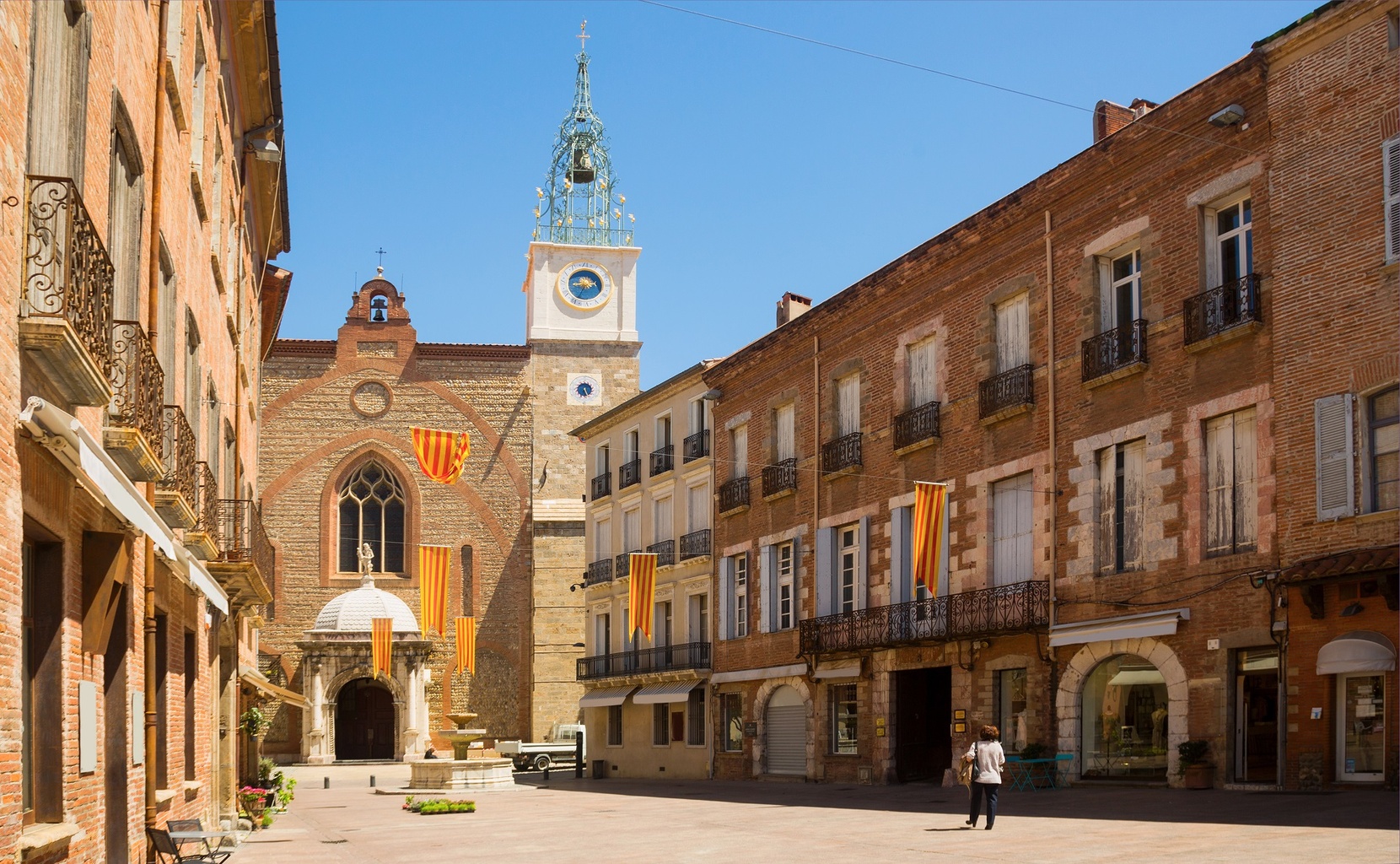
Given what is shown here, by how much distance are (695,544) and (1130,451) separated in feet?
62.2

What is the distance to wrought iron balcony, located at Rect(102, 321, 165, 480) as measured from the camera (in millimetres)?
10586

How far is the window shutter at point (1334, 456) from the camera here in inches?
761

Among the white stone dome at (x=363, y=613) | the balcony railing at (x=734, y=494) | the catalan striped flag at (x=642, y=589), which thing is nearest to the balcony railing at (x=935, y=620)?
the balcony railing at (x=734, y=494)

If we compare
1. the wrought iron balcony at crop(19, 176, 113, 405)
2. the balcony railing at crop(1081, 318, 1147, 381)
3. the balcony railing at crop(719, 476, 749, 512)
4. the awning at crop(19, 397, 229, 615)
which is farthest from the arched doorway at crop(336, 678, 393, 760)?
the wrought iron balcony at crop(19, 176, 113, 405)

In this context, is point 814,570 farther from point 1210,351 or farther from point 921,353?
point 1210,351

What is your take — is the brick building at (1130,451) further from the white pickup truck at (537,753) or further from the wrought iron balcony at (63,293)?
the white pickup truck at (537,753)

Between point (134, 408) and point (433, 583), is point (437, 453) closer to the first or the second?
Answer: point (433, 583)

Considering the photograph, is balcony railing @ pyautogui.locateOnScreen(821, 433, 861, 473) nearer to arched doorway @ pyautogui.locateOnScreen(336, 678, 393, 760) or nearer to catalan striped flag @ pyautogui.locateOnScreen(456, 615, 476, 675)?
catalan striped flag @ pyautogui.locateOnScreen(456, 615, 476, 675)

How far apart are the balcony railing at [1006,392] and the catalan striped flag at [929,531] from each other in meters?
1.65

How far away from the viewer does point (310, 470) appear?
58.9m

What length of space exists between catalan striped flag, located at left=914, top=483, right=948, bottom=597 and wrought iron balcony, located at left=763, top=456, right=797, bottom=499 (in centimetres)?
759

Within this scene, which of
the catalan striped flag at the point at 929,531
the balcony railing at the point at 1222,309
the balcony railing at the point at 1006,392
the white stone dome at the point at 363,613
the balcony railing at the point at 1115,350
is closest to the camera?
the balcony railing at the point at 1222,309

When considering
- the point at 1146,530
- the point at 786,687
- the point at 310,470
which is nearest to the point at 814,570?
the point at 786,687

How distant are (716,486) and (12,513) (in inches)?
1273
